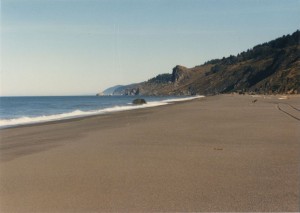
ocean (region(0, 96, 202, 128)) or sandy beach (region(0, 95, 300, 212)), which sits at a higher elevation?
sandy beach (region(0, 95, 300, 212))

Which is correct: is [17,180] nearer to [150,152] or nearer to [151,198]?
[151,198]

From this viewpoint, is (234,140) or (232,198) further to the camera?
(234,140)

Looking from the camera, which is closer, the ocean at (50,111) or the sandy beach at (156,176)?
the sandy beach at (156,176)

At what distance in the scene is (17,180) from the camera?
7.73m

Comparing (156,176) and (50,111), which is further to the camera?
(50,111)

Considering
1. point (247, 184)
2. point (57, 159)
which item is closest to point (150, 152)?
point (57, 159)

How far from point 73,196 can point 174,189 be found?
174cm

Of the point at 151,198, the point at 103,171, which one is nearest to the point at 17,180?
the point at 103,171

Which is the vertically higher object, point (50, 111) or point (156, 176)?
point (156, 176)

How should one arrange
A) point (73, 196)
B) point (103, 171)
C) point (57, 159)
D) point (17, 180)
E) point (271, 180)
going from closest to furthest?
point (73, 196) → point (271, 180) → point (17, 180) → point (103, 171) → point (57, 159)

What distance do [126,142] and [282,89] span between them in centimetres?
12390

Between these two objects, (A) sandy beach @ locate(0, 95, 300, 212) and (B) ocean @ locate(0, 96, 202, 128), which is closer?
(A) sandy beach @ locate(0, 95, 300, 212)

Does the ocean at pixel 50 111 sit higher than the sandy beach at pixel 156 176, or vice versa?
the sandy beach at pixel 156 176

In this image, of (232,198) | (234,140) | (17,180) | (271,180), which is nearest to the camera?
(232,198)
